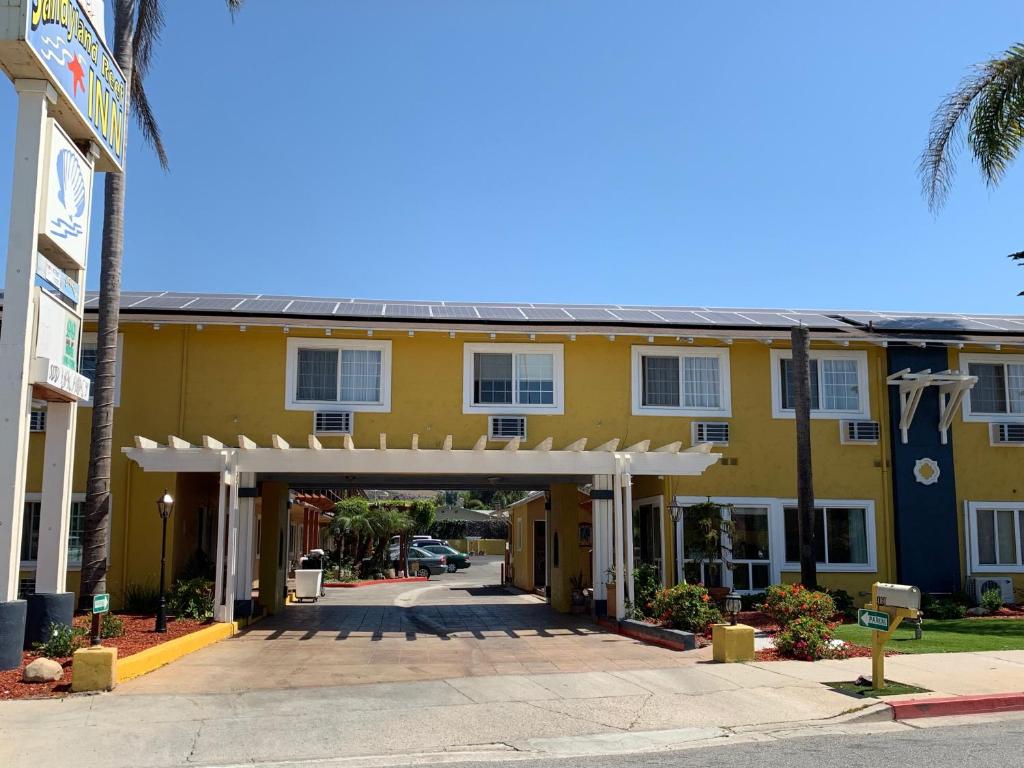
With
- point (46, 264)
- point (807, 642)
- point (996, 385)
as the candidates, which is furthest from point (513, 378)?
point (996, 385)

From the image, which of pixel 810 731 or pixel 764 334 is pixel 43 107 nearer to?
pixel 810 731

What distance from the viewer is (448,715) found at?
385 inches

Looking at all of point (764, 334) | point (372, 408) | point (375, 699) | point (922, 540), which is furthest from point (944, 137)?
point (375, 699)

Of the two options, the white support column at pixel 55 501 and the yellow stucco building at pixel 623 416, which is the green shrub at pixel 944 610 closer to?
the yellow stucco building at pixel 623 416

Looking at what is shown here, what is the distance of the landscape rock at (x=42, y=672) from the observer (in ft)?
35.0

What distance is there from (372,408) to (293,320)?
2319 mm

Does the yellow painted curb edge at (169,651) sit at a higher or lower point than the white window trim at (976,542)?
lower

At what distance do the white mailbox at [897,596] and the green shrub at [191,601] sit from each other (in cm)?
1101

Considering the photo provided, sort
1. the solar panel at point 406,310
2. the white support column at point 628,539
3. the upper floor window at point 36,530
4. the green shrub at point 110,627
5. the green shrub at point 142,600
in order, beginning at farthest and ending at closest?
the solar panel at point 406,310 → the upper floor window at point 36,530 → the green shrub at point 142,600 → the white support column at point 628,539 → the green shrub at point 110,627

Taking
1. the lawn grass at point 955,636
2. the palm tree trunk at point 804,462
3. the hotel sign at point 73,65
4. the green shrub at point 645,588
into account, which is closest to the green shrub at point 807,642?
the lawn grass at point 955,636

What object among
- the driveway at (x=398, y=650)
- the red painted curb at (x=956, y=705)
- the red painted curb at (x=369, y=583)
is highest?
the red painted curb at (x=956, y=705)

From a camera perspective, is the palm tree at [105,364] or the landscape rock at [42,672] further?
the palm tree at [105,364]

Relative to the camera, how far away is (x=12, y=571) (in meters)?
11.4

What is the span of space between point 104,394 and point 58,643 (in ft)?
18.0
